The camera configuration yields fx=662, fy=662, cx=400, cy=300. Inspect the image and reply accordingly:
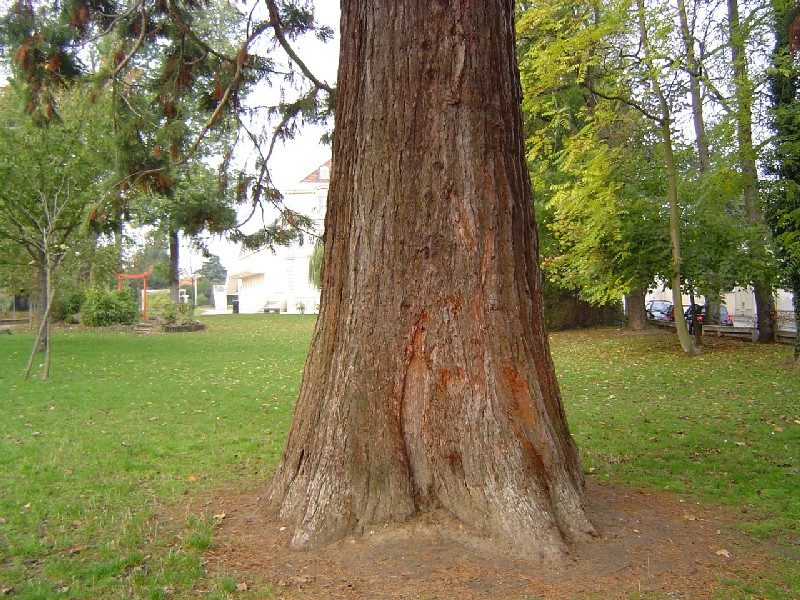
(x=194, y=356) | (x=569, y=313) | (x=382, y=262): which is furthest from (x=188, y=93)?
(x=569, y=313)

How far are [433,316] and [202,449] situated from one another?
400cm

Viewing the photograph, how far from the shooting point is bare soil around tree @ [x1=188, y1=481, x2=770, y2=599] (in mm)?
3695

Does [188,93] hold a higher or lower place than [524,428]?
higher

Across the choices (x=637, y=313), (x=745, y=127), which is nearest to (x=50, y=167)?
(x=745, y=127)

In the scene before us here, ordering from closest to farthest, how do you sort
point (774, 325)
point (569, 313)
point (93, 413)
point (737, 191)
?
point (93, 413), point (737, 191), point (774, 325), point (569, 313)

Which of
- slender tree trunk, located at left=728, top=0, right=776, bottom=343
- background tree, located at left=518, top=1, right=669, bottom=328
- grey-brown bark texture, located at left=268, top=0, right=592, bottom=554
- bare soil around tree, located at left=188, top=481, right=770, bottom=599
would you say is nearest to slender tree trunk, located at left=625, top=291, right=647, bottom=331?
slender tree trunk, located at left=728, top=0, right=776, bottom=343

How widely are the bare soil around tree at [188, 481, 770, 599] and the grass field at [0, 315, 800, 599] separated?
18cm

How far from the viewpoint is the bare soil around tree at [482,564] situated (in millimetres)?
3695

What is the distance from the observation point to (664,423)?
332 inches

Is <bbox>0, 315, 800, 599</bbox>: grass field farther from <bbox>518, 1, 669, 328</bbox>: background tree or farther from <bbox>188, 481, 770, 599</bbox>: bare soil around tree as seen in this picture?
<bbox>518, 1, 669, 328</bbox>: background tree

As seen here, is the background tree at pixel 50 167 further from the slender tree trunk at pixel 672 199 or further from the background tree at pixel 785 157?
the background tree at pixel 785 157

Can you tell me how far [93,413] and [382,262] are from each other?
6.39 m

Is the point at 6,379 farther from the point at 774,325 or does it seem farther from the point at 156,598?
the point at 774,325

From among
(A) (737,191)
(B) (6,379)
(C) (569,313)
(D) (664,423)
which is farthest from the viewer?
(C) (569,313)
